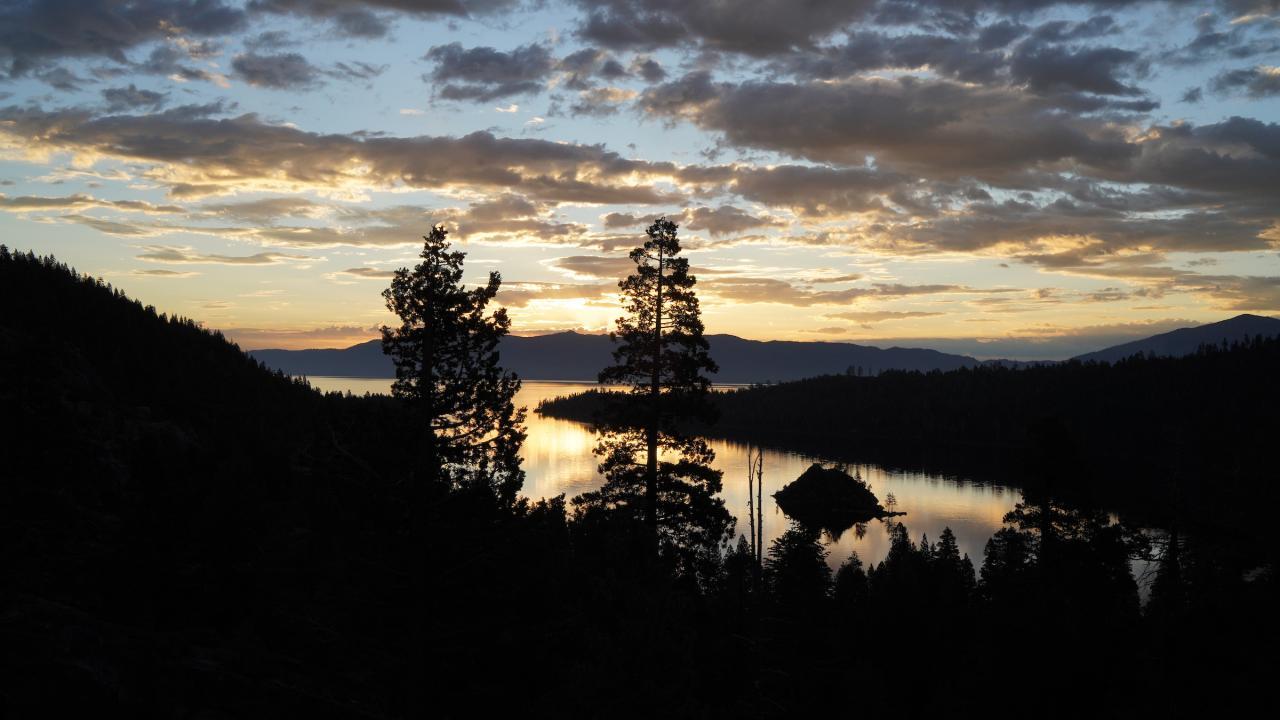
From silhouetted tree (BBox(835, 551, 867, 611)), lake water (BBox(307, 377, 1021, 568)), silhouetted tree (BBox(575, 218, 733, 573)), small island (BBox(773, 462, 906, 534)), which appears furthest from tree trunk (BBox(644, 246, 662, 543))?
small island (BBox(773, 462, 906, 534))

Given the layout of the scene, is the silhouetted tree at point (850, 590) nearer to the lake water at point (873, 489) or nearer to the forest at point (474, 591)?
the forest at point (474, 591)

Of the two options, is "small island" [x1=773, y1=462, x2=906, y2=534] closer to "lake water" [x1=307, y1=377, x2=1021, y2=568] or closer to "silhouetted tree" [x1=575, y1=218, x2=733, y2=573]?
"lake water" [x1=307, y1=377, x2=1021, y2=568]

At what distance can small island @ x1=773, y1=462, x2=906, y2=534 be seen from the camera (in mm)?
109500

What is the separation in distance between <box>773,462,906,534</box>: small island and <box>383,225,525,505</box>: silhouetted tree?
311 ft

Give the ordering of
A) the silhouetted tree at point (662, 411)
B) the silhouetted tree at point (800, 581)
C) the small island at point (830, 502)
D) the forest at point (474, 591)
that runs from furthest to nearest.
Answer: the small island at point (830, 502) → the silhouetted tree at point (800, 581) → the silhouetted tree at point (662, 411) → the forest at point (474, 591)

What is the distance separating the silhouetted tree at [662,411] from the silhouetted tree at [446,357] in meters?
8.10

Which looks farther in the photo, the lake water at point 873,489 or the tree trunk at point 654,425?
the lake water at point 873,489

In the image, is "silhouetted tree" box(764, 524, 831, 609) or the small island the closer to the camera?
"silhouetted tree" box(764, 524, 831, 609)

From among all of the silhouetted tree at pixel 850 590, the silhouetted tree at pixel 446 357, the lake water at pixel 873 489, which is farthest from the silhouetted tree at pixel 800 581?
the lake water at pixel 873 489

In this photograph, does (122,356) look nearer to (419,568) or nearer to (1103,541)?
(419,568)

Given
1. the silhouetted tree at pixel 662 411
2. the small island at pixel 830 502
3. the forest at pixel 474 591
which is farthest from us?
the small island at pixel 830 502

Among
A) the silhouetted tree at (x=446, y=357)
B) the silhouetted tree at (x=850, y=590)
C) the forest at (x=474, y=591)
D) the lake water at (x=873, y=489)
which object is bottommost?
the lake water at (x=873, y=489)

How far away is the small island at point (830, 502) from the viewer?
109500mm

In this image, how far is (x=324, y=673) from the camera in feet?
56.4
